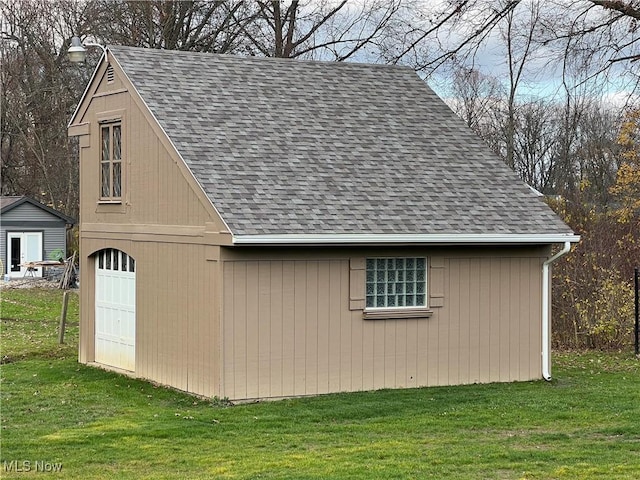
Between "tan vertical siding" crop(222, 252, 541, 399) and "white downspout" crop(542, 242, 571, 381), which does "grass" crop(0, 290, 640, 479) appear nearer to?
"white downspout" crop(542, 242, 571, 381)

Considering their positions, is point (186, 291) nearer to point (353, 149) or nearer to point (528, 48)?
point (353, 149)

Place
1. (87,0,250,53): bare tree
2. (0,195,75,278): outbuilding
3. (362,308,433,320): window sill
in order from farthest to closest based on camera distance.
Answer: (0,195,75,278): outbuilding < (87,0,250,53): bare tree < (362,308,433,320): window sill

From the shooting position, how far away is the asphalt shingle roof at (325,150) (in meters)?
14.8

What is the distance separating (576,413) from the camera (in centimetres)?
1350

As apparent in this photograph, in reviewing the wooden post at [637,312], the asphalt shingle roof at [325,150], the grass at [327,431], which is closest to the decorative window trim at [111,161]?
the asphalt shingle roof at [325,150]

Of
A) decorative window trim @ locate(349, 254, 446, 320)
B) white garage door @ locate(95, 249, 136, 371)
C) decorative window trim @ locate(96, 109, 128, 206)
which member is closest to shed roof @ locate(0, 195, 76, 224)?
white garage door @ locate(95, 249, 136, 371)

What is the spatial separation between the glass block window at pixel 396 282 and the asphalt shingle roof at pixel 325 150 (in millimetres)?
626

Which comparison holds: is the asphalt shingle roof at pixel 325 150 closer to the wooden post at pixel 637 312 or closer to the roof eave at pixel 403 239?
the roof eave at pixel 403 239

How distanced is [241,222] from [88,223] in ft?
16.4

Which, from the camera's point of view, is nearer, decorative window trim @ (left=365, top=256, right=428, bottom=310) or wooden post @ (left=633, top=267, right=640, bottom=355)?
decorative window trim @ (left=365, top=256, right=428, bottom=310)

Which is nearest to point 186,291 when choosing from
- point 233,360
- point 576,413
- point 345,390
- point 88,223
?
point 233,360

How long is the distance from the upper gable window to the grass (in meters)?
2.80

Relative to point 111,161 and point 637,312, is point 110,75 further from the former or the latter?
point 637,312

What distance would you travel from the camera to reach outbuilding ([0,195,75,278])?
4475 centimetres
